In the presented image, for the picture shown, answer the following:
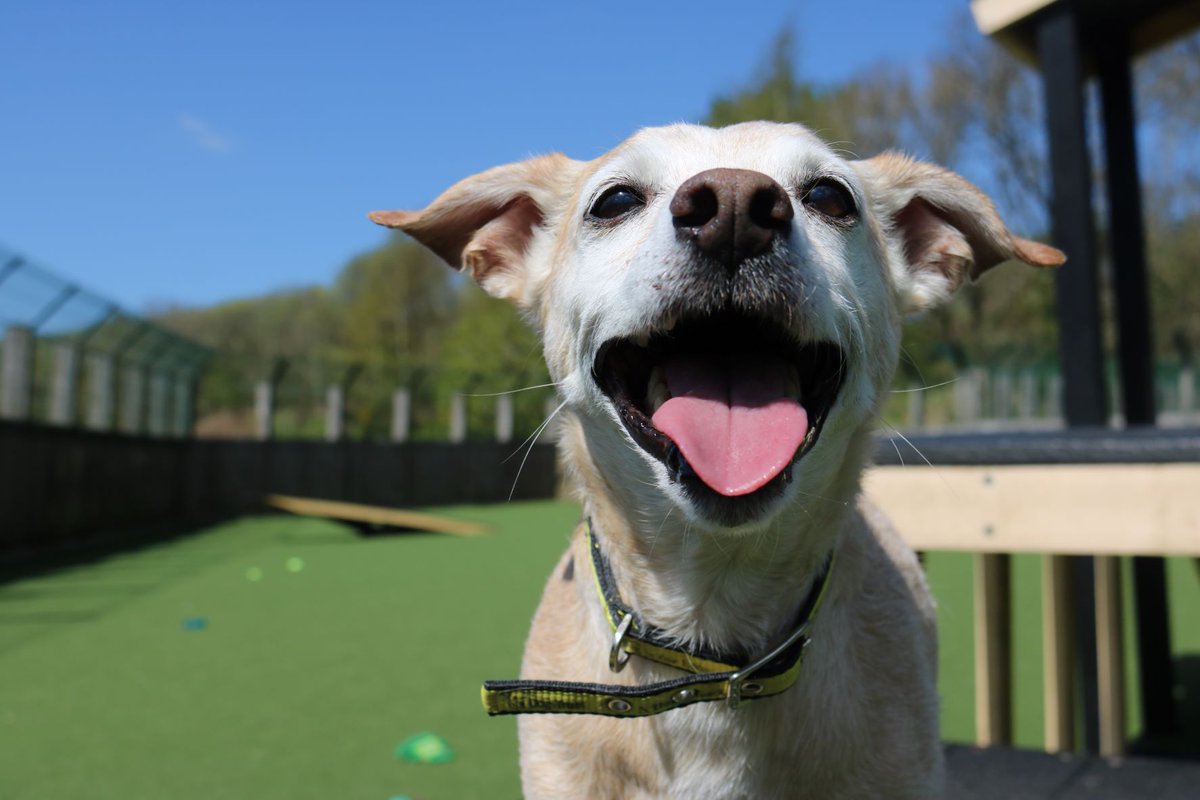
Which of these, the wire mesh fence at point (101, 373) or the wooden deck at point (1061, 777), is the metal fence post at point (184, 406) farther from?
the wooden deck at point (1061, 777)

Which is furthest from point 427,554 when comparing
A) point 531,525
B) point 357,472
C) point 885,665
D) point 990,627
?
point 885,665

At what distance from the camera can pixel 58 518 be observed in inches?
398

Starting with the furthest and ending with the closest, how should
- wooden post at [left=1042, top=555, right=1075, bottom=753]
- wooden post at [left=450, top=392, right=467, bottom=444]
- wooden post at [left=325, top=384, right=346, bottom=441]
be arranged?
wooden post at [left=450, top=392, right=467, bottom=444]
wooden post at [left=325, top=384, right=346, bottom=441]
wooden post at [left=1042, top=555, right=1075, bottom=753]

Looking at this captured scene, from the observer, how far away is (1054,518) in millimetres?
2916

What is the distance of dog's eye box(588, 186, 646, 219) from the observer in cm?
200

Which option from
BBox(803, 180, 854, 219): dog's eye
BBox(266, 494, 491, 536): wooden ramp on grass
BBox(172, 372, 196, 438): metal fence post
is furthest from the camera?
BBox(172, 372, 196, 438): metal fence post

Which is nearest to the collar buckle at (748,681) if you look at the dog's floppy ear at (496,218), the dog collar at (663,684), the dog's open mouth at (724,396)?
the dog collar at (663,684)

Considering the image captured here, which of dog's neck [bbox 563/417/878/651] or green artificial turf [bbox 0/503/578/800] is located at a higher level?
dog's neck [bbox 563/417/878/651]

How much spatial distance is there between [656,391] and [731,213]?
1.21 feet

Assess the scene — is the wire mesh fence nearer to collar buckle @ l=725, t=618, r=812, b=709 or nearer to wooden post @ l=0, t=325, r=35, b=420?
wooden post @ l=0, t=325, r=35, b=420

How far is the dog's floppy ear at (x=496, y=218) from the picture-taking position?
7.42ft

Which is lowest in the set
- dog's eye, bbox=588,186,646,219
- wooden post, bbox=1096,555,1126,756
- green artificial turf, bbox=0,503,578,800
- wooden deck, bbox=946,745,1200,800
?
green artificial turf, bbox=0,503,578,800

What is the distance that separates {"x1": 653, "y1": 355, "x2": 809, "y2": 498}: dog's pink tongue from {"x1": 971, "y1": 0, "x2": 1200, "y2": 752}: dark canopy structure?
2.69 m

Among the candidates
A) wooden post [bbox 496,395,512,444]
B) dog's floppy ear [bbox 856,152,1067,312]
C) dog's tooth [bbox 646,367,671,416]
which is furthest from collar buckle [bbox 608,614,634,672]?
wooden post [bbox 496,395,512,444]
